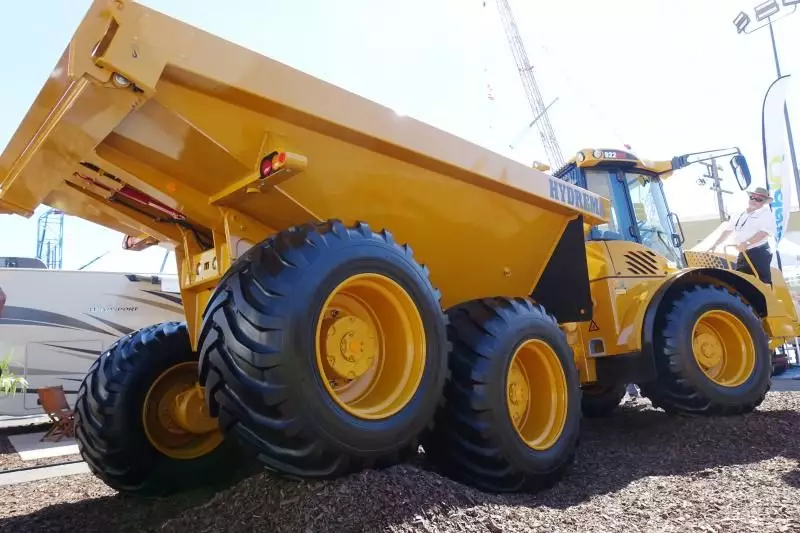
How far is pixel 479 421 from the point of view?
2.89m

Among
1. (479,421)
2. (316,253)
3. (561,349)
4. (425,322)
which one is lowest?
(479,421)

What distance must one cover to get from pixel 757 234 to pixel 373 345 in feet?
17.1

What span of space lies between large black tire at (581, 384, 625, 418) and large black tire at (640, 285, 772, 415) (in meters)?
0.76

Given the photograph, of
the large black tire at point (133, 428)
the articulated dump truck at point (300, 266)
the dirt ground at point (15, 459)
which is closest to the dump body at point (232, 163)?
the articulated dump truck at point (300, 266)

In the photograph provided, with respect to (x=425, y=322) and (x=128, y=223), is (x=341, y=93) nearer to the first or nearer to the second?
(x=425, y=322)

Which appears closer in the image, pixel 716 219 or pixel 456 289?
pixel 456 289

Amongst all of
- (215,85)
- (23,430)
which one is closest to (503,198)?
(215,85)

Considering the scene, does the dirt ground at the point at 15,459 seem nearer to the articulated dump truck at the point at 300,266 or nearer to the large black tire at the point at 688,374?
the articulated dump truck at the point at 300,266

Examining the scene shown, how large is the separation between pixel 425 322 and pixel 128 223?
2.05m

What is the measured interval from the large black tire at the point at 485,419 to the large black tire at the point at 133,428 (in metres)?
1.52

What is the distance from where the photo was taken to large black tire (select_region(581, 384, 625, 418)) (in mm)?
5664

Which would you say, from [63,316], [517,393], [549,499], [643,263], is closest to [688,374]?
[643,263]

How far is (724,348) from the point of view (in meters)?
5.12

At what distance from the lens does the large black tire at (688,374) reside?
4.53 meters
